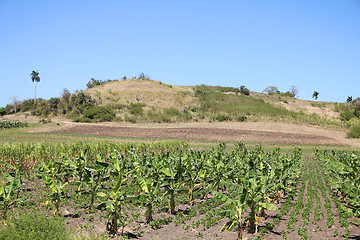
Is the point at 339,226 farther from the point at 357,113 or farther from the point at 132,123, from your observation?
the point at 357,113

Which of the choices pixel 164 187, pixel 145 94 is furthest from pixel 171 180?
pixel 145 94

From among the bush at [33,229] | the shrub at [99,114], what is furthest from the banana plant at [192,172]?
the shrub at [99,114]

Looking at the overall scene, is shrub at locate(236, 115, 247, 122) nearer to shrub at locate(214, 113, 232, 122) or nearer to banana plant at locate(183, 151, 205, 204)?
shrub at locate(214, 113, 232, 122)

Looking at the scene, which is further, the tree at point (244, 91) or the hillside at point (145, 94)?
the tree at point (244, 91)

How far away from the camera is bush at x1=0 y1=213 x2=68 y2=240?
699 centimetres

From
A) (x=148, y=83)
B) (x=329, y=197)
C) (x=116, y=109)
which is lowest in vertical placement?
(x=329, y=197)

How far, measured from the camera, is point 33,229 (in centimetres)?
712

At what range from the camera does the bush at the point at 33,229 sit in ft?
22.9

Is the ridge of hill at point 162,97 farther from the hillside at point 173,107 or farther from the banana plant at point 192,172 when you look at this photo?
the banana plant at point 192,172

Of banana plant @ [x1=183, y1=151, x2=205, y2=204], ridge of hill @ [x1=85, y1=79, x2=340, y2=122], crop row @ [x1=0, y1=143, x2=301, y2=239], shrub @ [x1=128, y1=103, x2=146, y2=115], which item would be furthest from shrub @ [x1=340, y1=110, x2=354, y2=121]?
banana plant @ [x1=183, y1=151, x2=205, y2=204]

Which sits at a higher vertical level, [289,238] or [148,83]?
[148,83]

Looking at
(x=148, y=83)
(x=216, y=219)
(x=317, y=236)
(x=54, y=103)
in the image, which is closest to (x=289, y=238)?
(x=317, y=236)

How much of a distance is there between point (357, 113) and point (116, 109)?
69740 millimetres

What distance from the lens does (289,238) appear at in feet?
30.9
